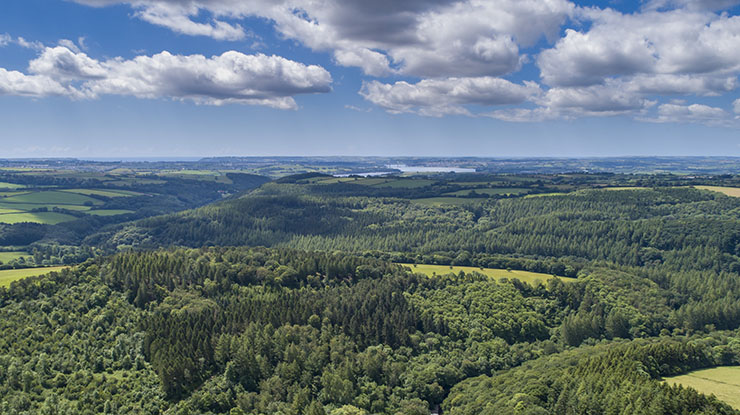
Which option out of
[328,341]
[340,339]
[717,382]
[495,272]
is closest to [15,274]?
[328,341]

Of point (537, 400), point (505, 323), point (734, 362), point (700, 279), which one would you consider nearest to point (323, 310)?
point (505, 323)

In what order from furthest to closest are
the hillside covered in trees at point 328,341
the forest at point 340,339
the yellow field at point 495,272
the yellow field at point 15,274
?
the yellow field at point 495,272
the yellow field at point 15,274
the hillside covered in trees at point 328,341
the forest at point 340,339

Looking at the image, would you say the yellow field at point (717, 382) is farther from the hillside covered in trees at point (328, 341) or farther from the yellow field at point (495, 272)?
the yellow field at point (495, 272)

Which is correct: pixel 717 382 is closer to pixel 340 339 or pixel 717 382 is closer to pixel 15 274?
pixel 340 339

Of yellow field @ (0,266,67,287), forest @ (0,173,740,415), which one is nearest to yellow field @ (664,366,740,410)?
forest @ (0,173,740,415)

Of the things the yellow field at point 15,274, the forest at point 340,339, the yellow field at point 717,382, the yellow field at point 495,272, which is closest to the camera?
the yellow field at point 717,382

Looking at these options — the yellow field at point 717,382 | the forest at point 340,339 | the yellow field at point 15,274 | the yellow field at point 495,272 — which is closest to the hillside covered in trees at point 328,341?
the forest at point 340,339

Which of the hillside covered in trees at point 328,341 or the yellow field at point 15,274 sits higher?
the yellow field at point 15,274

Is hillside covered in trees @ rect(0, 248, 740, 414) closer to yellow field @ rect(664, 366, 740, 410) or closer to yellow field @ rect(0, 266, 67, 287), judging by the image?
yellow field @ rect(664, 366, 740, 410)

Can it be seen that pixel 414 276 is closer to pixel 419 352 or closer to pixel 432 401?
pixel 419 352
